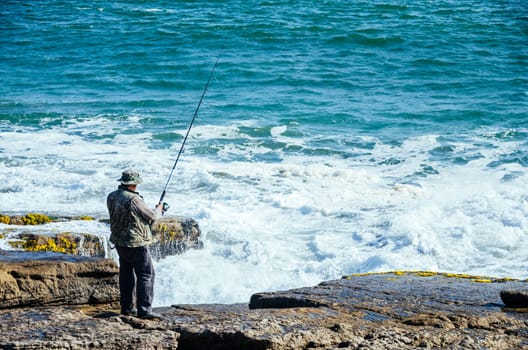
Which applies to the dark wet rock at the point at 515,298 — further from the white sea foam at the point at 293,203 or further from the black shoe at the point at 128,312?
the white sea foam at the point at 293,203

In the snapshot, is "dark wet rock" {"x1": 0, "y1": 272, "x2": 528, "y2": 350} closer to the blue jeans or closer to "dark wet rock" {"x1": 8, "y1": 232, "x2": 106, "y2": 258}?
the blue jeans

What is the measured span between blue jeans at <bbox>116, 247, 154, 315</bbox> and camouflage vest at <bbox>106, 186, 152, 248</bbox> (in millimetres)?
63

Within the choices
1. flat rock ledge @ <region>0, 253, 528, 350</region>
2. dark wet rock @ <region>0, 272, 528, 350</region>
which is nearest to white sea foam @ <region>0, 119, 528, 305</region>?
flat rock ledge @ <region>0, 253, 528, 350</region>

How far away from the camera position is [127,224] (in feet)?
20.2

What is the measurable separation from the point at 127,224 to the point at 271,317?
1.41 metres

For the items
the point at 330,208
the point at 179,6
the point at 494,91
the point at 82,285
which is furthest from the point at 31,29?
the point at 82,285

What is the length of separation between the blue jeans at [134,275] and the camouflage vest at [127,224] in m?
0.06

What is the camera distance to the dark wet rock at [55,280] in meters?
6.32

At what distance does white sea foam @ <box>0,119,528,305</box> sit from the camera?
423 inches

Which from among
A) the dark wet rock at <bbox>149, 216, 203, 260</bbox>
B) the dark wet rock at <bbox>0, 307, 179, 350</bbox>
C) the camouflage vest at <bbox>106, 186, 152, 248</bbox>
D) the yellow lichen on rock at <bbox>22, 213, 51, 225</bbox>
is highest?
the camouflage vest at <bbox>106, 186, 152, 248</bbox>

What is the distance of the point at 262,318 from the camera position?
217 inches

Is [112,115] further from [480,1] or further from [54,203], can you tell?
[480,1]

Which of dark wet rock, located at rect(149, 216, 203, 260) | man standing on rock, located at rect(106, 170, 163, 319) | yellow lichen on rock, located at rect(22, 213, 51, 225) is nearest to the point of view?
man standing on rock, located at rect(106, 170, 163, 319)

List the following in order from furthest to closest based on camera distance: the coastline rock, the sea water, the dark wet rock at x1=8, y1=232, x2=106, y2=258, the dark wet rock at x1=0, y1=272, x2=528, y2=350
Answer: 1. the sea water
2. the coastline rock
3. the dark wet rock at x1=8, y1=232, x2=106, y2=258
4. the dark wet rock at x1=0, y1=272, x2=528, y2=350
